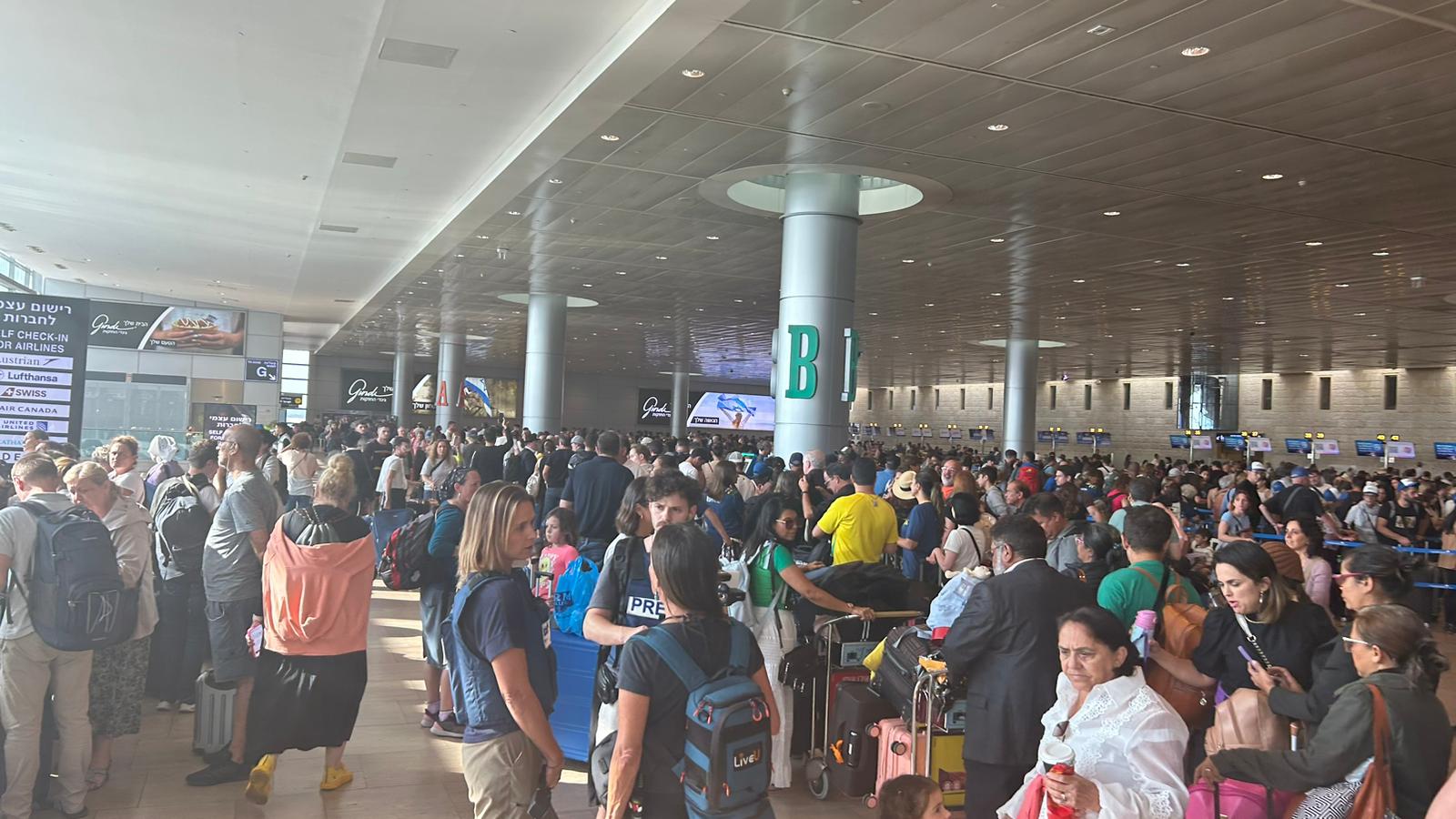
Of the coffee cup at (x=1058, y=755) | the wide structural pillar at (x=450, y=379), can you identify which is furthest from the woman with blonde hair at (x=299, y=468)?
the wide structural pillar at (x=450, y=379)

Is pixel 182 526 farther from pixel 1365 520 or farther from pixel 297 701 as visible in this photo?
pixel 1365 520

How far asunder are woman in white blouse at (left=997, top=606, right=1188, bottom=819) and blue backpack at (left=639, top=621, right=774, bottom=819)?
2.48 ft

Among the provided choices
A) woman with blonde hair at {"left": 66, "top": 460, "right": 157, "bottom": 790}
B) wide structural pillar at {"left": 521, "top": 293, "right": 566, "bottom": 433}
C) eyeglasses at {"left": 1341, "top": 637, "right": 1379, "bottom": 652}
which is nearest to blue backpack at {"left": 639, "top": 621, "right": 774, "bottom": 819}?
eyeglasses at {"left": 1341, "top": 637, "right": 1379, "bottom": 652}

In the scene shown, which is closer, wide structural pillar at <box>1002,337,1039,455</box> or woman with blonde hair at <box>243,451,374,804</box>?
woman with blonde hair at <box>243,451,374,804</box>

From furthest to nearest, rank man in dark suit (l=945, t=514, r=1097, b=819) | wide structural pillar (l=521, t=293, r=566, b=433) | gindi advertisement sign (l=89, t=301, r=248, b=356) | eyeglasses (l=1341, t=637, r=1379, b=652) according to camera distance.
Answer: wide structural pillar (l=521, t=293, r=566, b=433) < gindi advertisement sign (l=89, t=301, r=248, b=356) < man in dark suit (l=945, t=514, r=1097, b=819) < eyeglasses (l=1341, t=637, r=1379, b=652)

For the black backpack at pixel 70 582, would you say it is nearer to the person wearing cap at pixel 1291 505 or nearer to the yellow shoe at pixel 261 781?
the yellow shoe at pixel 261 781

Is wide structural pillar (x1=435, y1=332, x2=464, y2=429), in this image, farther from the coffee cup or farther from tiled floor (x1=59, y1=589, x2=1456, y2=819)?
the coffee cup

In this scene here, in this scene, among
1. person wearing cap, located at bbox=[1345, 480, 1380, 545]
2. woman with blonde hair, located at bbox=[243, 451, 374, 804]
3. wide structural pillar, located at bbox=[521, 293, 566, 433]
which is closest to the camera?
woman with blonde hair, located at bbox=[243, 451, 374, 804]

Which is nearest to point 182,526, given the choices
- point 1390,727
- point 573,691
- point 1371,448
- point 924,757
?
point 573,691

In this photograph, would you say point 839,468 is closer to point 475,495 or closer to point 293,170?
point 475,495

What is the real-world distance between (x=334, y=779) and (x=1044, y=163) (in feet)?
29.6

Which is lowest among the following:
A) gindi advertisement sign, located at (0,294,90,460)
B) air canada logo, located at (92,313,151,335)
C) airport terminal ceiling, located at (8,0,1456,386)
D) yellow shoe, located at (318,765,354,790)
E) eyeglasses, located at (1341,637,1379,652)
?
yellow shoe, located at (318,765,354,790)

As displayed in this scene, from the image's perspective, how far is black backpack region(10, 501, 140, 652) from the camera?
4609 mm

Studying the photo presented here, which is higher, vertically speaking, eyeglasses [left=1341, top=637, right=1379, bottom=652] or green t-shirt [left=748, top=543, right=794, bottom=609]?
eyeglasses [left=1341, top=637, right=1379, bottom=652]
